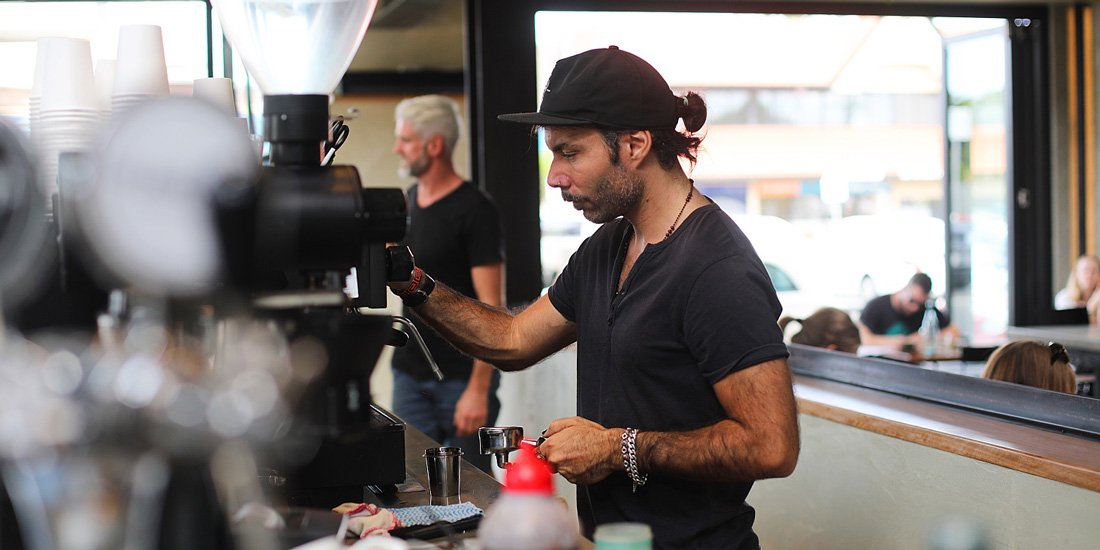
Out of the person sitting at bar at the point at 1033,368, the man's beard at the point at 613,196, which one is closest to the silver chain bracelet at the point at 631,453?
the man's beard at the point at 613,196

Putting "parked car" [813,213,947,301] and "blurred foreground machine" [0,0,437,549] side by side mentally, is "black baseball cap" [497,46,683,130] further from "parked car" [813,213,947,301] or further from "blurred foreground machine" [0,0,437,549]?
"parked car" [813,213,947,301]

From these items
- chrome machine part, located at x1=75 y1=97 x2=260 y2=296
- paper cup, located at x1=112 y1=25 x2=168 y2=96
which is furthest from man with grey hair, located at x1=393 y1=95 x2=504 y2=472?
chrome machine part, located at x1=75 y1=97 x2=260 y2=296

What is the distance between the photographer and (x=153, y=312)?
40.9 inches

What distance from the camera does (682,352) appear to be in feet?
5.54

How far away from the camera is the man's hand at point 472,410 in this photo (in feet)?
11.6

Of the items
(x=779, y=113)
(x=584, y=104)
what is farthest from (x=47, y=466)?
(x=779, y=113)

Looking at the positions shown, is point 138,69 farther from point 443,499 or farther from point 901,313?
point 901,313

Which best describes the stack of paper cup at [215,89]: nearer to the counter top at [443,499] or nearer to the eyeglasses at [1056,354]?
the counter top at [443,499]

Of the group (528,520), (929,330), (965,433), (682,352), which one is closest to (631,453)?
(682,352)

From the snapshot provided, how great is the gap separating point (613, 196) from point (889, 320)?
3688mm

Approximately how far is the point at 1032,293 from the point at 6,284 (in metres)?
5.59

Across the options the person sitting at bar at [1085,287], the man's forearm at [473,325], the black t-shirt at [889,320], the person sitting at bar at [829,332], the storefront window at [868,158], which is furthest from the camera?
the storefront window at [868,158]

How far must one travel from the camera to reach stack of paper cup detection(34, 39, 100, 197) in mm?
1287

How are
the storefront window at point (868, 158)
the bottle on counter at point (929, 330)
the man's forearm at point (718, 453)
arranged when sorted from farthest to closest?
the storefront window at point (868, 158), the bottle on counter at point (929, 330), the man's forearm at point (718, 453)
